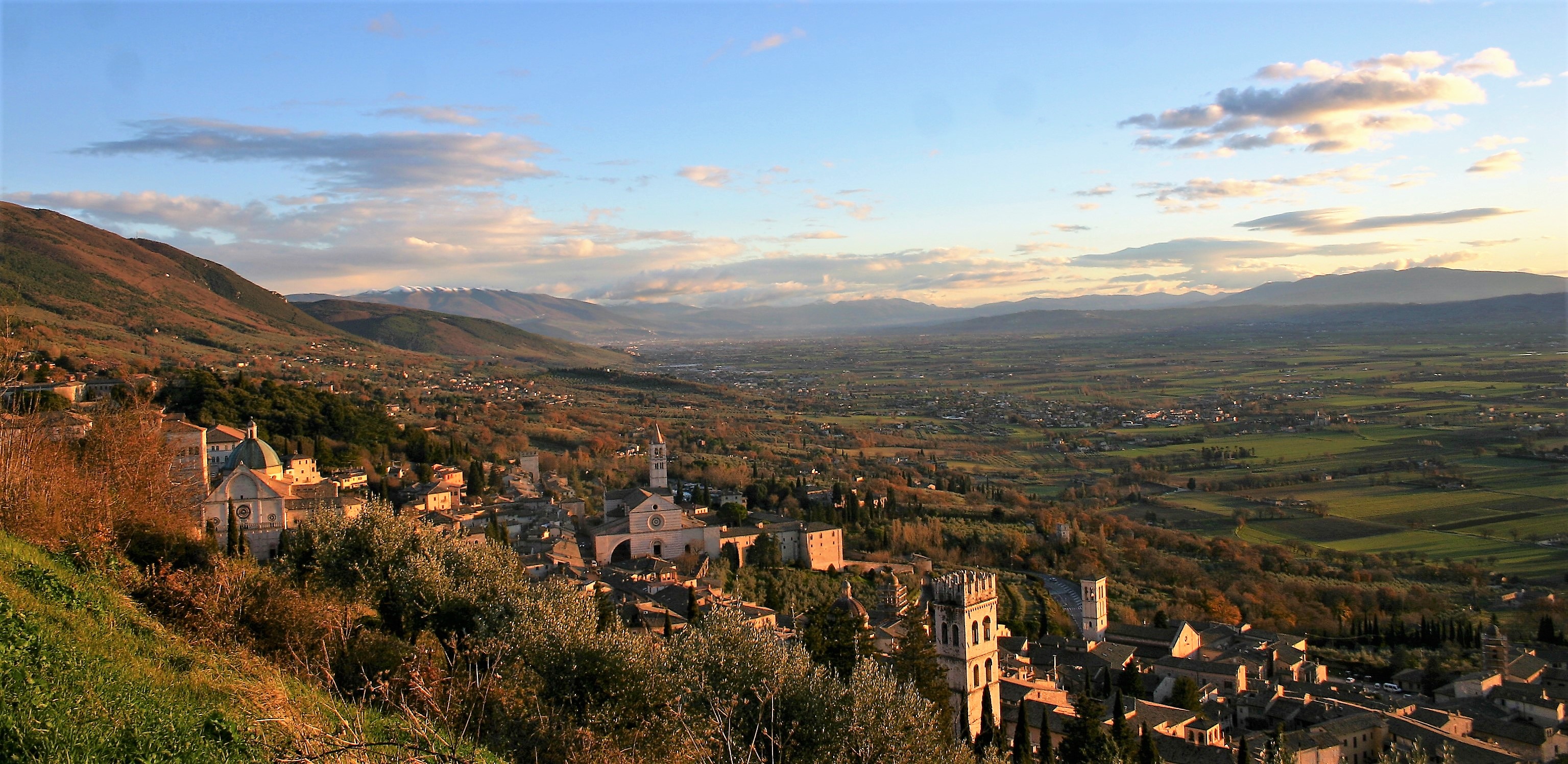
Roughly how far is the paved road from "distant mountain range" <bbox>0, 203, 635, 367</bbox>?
194 feet

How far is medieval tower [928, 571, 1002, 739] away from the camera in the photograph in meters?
24.2

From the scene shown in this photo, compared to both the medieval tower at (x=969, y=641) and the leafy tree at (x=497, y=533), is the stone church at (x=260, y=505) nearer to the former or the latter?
the leafy tree at (x=497, y=533)

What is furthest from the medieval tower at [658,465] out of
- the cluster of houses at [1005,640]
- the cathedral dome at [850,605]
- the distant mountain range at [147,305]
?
the distant mountain range at [147,305]

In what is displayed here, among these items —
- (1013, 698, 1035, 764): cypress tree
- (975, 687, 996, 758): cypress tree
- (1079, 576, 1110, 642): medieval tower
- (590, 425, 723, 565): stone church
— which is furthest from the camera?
(590, 425, 723, 565): stone church

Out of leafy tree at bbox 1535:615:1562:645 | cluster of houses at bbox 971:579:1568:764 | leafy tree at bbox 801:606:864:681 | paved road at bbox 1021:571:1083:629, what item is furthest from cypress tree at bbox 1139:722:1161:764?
leafy tree at bbox 1535:615:1562:645

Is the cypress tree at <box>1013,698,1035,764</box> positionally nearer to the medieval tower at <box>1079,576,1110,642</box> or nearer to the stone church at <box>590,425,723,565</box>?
the medieval tower at <box>1079,576,1110,642</box>

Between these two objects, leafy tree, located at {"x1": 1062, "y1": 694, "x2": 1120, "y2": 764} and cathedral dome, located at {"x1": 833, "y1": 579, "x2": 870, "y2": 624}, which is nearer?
leafy tree, located at {"x1": 1062, "y1": 694, "x2": 1120, "y2": 764}

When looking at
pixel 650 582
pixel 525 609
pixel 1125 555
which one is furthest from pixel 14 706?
pixel 1125 555

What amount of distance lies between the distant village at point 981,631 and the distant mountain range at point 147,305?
3911cm

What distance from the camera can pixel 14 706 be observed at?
774 cm

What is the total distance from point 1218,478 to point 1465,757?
4532 centimetres

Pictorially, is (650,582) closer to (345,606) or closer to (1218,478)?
(345,606)

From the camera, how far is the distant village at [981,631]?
24.6 metres

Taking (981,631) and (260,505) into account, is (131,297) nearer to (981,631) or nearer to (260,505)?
(260,505)
